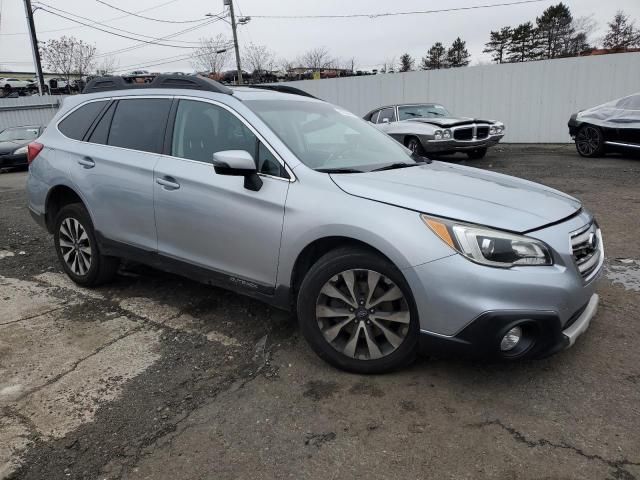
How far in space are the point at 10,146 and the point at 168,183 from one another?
606 inches

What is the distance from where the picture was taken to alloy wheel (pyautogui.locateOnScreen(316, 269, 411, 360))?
2.89m

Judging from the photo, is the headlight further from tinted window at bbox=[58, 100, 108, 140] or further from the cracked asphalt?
tinted window at bbox=[58, 100, 108, 140]

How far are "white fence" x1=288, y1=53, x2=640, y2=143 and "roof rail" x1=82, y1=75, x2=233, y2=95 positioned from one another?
15297 millimetres

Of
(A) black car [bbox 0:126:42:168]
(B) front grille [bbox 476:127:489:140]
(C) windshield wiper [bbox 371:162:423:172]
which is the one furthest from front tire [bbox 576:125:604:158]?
(A) black car [bbox 0:126:42:168]

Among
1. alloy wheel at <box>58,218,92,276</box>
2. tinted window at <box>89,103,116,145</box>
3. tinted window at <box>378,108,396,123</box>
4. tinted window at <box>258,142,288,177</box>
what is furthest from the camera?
tinted window at <box>378,108,396,123</box>

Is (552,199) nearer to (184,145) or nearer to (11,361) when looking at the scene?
(184,145)

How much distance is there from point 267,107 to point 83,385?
2.21 metres

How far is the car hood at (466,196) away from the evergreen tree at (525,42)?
56657 millimetres

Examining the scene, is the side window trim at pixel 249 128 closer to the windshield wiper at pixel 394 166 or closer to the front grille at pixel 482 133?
the windshield wiper at pixel 394 166

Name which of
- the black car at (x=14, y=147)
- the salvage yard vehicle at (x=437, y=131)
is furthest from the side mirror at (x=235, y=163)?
the black car at (x=14, y=147)

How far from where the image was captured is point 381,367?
3.01m

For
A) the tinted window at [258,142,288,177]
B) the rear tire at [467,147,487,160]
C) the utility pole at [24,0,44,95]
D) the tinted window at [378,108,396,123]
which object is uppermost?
the utility pole at [24,0,44,95]

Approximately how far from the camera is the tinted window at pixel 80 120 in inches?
183

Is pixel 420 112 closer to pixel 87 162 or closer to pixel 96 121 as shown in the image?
pixel 96 121
